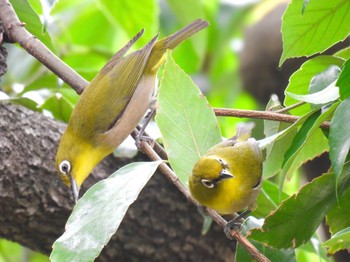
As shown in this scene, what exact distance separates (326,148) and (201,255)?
1188 mm

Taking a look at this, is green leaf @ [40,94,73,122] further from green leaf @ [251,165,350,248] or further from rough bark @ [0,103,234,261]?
green leaf @ [251,165,350,248]

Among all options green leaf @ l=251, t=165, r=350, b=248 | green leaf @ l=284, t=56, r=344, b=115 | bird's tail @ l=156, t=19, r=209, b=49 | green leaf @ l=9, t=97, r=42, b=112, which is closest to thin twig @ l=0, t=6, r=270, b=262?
green leaf @ l=251, t=165, r=350, b=248

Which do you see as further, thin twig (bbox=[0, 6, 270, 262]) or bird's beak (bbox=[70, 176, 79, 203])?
bird's beak (bbox=[70, 176, 79, 203])

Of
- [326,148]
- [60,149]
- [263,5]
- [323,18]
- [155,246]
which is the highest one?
[323,18]

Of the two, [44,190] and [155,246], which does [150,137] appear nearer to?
[44,190]

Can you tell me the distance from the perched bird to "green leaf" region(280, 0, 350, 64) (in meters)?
0.25

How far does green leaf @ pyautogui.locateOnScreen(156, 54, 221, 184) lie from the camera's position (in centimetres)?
148

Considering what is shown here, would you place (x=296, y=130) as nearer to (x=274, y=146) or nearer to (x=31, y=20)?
(x=274, y=146)

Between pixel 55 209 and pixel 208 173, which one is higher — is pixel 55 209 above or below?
below

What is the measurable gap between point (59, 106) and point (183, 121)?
Answer: 3.23 ft

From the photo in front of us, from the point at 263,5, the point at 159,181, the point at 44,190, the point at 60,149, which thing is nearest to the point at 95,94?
the point at 60,149

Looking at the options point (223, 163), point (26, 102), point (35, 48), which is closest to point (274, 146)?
point (223, 163)

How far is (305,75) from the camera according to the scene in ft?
5.50

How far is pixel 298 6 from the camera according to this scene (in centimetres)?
153
